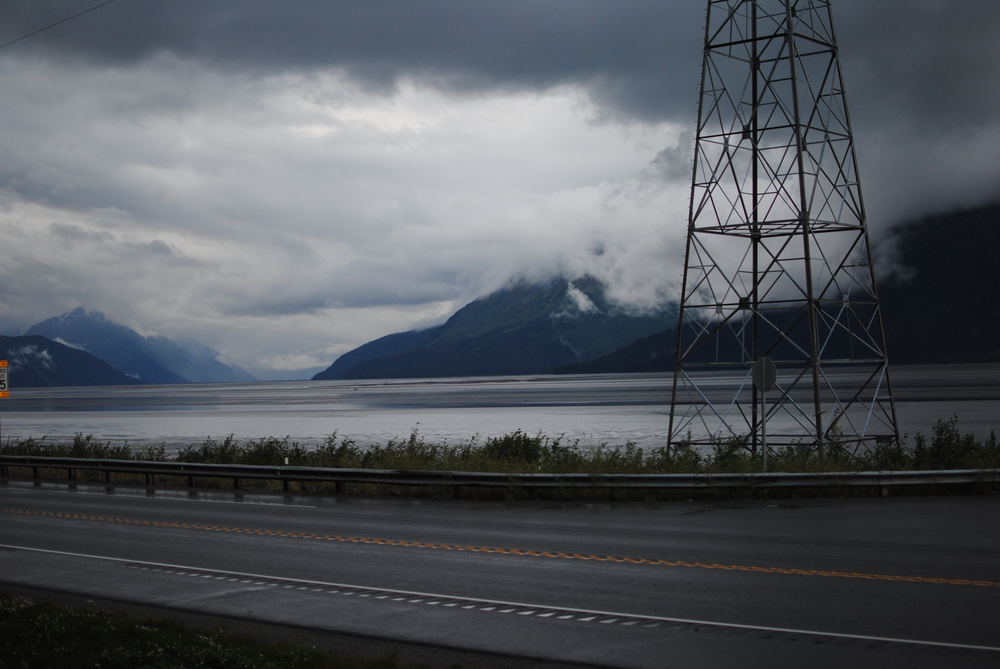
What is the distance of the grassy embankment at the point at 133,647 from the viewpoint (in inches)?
299

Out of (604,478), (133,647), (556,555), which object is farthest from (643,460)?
(133,647)

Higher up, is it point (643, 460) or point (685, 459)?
point (685, 459)

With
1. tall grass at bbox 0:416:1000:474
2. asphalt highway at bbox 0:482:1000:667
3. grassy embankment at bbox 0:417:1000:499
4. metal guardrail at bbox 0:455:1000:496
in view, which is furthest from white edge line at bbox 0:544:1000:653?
tall grass at bbox 0:416:1000:474

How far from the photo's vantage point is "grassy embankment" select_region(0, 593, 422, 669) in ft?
24.9

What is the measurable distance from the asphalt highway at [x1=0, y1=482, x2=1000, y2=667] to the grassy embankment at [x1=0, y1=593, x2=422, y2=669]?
3.32 ft

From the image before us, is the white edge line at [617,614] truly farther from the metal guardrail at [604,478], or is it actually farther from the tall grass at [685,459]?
the tall grass at [685,459]

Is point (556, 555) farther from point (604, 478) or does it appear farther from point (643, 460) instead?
point (643, 460)

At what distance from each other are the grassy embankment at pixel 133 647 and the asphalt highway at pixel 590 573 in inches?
39.8

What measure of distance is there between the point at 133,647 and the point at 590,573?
525 centimetres

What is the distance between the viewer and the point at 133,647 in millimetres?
8086

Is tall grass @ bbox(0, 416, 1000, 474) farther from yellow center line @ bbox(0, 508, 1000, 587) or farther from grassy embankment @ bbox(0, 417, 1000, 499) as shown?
yellow center line @ bbox(0, 508, 1000, 587)

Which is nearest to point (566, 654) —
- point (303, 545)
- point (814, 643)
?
point (814, 643)

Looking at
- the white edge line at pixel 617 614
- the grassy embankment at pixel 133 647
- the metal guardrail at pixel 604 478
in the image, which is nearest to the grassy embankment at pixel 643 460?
the metal guardrail at pixel 604 478

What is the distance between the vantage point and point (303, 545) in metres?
14.1
